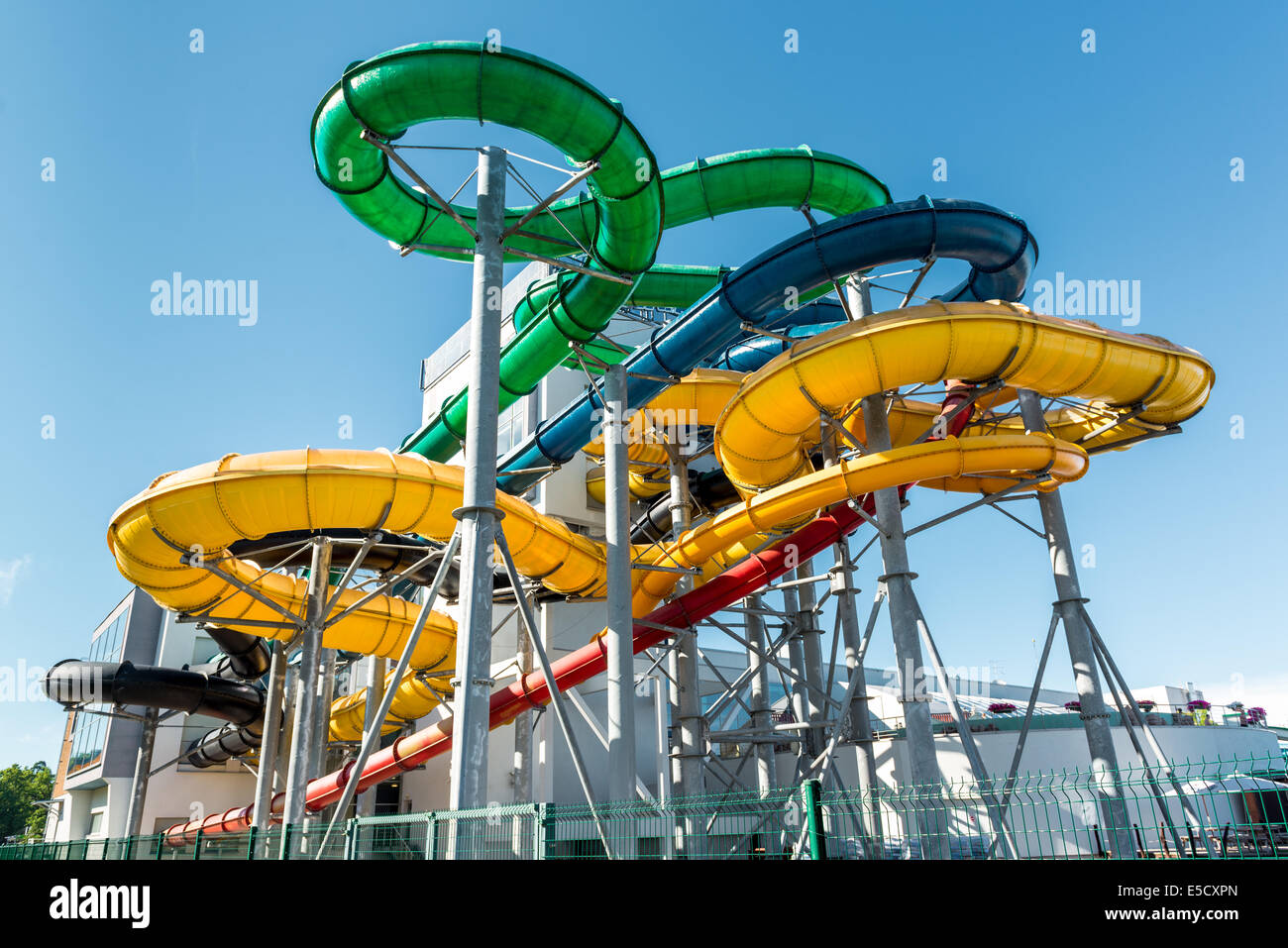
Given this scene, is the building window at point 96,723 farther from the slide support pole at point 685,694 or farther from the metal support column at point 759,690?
the metal support column at point 759,690

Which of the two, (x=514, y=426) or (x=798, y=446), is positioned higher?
(x=514, y=426)

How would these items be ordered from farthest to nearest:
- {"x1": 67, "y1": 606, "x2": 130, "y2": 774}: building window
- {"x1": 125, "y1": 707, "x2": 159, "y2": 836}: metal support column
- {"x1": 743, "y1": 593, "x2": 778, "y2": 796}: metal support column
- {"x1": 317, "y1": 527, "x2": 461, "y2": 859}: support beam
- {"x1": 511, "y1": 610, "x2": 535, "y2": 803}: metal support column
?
{"x1": 67, "y1": 606, "x2": 130, "y2": 774}: building window
{"x1": 125, "y1": 707, "x2": 159, "y2": 836}: metal support column
{"x1": 511, "y1": 610, "x2": 535, "y2": 803}: metal support column
{"x1": 743, "y1": 593, "x2": 778, "y2": 796}: metal support column
{"x1": 317, "y1": 527, "x2": 461, "y2": 859}: support beam

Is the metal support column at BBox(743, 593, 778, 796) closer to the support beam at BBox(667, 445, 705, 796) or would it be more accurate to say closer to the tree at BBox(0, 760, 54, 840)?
the support beam at BBox(667, 445, 705, 796)

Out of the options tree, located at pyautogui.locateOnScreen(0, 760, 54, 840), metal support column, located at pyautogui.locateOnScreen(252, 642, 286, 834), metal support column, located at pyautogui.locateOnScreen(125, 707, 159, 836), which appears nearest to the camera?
metal support column, located at pyautogui.locateOnScreen(252, 642, 286, 834)

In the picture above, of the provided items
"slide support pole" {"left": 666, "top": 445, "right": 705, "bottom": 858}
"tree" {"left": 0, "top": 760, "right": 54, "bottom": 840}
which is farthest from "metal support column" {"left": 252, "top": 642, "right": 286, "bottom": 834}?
"tree" {"left": 0, "top": 760, "right": 54, "bottom": 840}

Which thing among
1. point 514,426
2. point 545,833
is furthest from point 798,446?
point 514,426

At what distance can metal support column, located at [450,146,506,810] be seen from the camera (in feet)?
28.3

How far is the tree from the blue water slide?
65376mm

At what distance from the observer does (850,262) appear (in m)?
12.3

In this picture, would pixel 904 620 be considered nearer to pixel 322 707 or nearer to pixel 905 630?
pixel 905 630

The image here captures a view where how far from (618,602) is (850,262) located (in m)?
5.96
